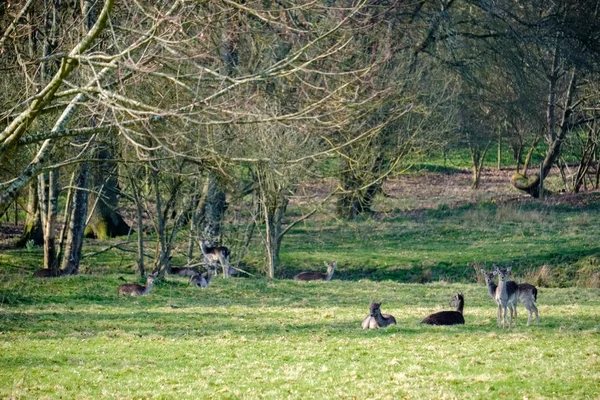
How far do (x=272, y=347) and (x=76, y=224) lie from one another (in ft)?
34.9

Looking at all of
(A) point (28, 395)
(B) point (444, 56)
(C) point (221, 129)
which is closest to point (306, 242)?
(B) point (444, 56)

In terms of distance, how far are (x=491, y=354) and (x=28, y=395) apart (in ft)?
18.5

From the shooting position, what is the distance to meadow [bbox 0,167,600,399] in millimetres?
9391

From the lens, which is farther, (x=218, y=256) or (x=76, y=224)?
(x=218, y=256)

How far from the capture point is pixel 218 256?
23.0 m

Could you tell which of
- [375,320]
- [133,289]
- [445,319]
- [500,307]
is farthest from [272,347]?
[133,289]

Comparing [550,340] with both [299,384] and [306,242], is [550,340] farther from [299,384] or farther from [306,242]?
[306,242]

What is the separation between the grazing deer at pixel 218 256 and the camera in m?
23.0

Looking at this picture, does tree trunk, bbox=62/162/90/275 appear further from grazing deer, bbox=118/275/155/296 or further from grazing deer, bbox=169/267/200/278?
grazing deer, bbox=118/275/155/296

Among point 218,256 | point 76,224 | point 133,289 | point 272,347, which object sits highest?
point 76,224

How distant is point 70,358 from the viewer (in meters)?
11.1

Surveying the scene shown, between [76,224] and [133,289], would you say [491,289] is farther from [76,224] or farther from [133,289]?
[76,224]

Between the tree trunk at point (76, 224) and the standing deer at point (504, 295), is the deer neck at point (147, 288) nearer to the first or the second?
the tree trunk at point (76, 224)

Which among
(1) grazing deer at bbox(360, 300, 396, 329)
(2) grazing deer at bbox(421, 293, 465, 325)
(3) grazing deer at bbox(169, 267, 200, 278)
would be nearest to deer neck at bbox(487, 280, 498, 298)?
(2) grazing deer at bbox(421, 293, 465, 325)
